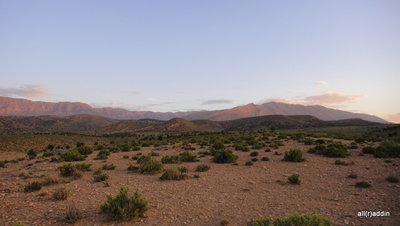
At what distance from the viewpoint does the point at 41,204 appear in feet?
23.1

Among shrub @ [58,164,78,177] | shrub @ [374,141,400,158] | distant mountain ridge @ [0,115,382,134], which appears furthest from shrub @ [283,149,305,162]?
distant mountain ridge @ [0,115,382,134]

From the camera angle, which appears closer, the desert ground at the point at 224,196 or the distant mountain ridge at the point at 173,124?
the desert ground at the point at 224,196

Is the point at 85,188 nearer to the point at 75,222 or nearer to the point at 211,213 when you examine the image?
the point at 75,222

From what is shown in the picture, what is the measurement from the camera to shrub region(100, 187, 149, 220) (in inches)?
233

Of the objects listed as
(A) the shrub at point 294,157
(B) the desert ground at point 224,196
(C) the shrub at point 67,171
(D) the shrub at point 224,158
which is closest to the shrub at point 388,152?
(B) the desert ground at point 224,196

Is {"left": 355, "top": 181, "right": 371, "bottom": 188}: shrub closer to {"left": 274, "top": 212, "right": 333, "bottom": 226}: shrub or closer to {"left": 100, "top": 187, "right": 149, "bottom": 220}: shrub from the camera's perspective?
{"left": 274, "top": 212, "right": 333, "bottom": 226}: shrub

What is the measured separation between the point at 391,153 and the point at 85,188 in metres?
21.5

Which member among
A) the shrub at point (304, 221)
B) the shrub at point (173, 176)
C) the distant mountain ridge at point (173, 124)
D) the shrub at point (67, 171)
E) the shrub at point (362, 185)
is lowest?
the distant mountain ridge at point (173, 124)

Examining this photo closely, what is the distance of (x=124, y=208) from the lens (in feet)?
19.4

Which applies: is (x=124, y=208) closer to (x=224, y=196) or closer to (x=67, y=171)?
(x=224, y=196)

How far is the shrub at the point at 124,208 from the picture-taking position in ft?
19.4

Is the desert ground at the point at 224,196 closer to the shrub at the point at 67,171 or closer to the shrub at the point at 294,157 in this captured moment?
the shrub at the point at 67,171

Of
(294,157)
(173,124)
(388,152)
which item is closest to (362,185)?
(294,157)

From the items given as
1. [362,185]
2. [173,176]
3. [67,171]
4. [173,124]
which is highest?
[362,185]
